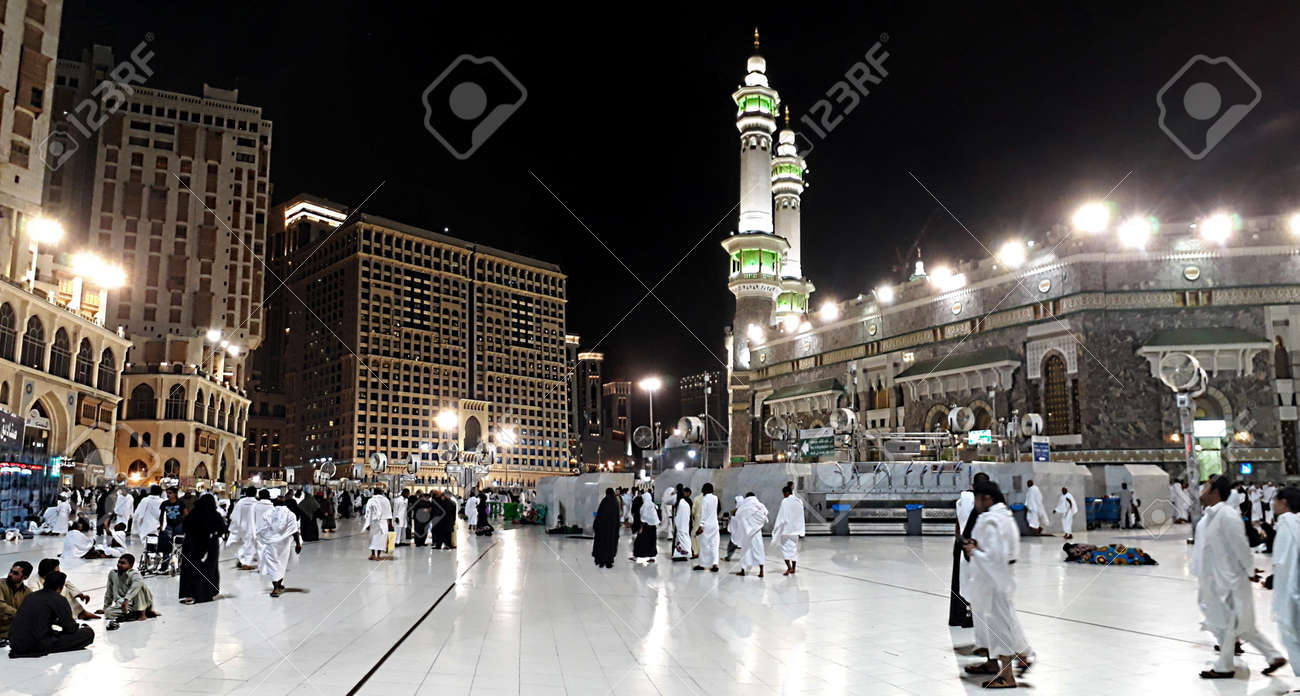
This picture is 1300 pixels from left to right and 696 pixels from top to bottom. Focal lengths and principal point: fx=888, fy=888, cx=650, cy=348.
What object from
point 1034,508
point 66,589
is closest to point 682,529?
point 66,589

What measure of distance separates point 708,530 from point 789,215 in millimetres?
52016

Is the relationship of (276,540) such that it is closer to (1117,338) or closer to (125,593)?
(125,593)

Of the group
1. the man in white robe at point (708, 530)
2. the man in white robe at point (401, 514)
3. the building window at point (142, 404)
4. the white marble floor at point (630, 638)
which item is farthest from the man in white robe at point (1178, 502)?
the building window at point (142, 404)

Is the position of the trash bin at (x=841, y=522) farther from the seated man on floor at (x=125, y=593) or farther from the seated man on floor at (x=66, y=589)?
the seated man on floor at (x=66, y=589)

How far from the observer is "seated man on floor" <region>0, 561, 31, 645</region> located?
736 cm

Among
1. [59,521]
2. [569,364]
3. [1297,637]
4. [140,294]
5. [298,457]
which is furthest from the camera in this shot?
[569,364]

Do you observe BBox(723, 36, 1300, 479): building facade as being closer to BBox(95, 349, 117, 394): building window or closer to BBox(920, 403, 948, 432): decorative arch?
BBox(920, 403, 948, 432): decorative arch

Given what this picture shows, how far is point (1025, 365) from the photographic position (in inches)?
1383

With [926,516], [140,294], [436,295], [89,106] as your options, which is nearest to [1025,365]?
[926,516]

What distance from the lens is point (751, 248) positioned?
54.4 metres

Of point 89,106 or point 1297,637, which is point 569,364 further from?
point 1297,637

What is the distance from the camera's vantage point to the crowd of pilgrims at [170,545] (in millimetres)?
7020

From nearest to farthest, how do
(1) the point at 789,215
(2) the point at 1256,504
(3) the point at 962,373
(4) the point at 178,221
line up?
(2) the point at 1256,504, (3) the point at 962,373, (1) the point at 789,215, (4) the point at 178,221

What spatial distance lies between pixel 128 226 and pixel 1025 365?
6087cm
